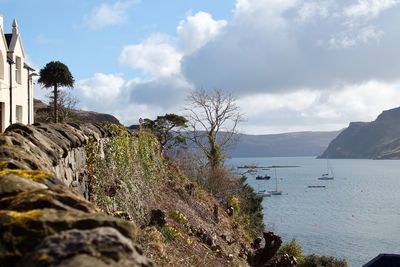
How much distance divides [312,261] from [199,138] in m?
20.8

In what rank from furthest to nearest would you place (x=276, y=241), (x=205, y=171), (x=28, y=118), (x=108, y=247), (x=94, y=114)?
(x=94, y=114) < (x=205, y=171) < (x=28, y=118) < (x=276, y=241) < (x=108, y=247)

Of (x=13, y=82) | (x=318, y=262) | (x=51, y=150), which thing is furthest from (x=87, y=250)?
A: (x=318, y=262)

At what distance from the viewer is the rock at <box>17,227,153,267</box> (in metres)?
2.65

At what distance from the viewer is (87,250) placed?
271 centimetres

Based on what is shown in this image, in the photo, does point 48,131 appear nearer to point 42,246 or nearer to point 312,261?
point 42,246

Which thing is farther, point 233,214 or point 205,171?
point 205,171

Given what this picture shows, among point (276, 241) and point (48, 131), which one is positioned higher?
point (48, 131)

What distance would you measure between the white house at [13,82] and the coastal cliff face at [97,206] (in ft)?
30.7

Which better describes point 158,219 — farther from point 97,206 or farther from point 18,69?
point 18,69

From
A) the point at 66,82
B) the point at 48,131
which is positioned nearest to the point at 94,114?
the point at 66,82

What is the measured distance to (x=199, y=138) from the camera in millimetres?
50094

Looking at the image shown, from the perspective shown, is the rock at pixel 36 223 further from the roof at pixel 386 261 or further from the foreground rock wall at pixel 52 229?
the roof at pixel 386 261

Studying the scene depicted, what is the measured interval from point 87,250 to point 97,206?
25.7ft

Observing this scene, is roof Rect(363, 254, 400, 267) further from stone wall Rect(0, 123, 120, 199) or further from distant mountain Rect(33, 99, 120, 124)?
distant mountain Rect(33, 99, 120, 124)
